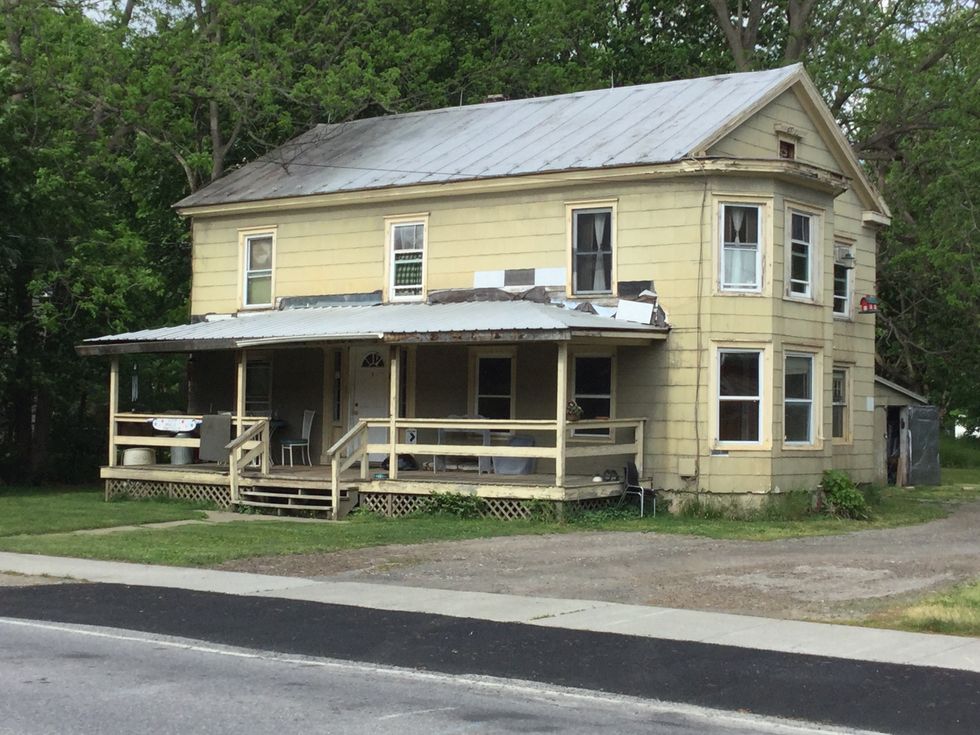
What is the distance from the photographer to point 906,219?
38375mm

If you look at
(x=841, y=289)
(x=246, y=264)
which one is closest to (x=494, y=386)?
(x=246, y=264)

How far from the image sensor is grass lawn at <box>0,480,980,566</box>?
56.1 ft

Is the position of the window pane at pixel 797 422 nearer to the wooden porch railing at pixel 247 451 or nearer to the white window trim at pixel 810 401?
the white window trim at pixel 810 401

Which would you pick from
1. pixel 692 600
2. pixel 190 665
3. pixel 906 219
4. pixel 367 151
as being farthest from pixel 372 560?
pixel 906 219

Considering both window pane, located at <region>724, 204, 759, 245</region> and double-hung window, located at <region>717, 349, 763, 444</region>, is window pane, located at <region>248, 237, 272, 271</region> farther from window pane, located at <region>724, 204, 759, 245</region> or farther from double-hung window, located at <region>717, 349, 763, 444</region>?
double-hung window, located at <region>717, 349, 763, 444</region>

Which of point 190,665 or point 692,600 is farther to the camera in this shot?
point 692,600

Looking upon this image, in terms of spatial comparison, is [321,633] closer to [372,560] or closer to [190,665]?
[190,665]

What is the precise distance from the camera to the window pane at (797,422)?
76.0 ft

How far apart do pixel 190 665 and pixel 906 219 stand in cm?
3248

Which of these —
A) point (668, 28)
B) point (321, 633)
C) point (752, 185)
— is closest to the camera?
point (321, 633)

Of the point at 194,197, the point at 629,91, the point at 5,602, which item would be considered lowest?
the point at 5,602

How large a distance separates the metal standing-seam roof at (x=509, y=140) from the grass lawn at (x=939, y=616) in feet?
36.2

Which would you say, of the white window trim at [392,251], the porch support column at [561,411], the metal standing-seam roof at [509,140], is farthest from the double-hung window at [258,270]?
the porch support column at [561,411]

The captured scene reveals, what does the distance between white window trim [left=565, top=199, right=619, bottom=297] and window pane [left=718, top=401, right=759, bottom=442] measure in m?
2.75
